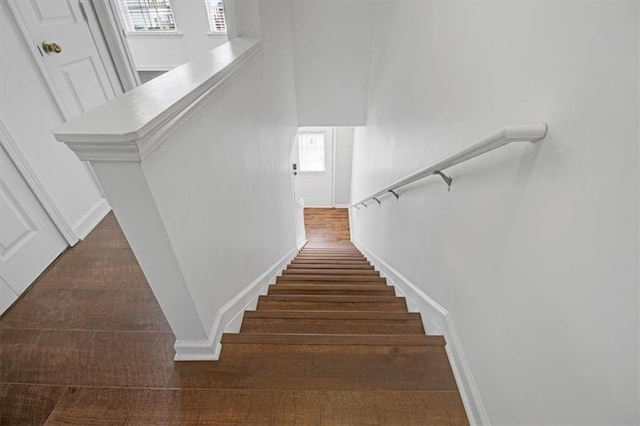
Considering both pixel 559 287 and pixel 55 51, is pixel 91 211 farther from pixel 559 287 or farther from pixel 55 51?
pixel 559 287

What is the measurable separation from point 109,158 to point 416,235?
1530 mm

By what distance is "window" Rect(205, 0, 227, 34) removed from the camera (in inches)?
171

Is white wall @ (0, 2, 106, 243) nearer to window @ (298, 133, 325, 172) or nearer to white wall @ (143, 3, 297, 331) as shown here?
white wall @ (143, 3, 297, 331)

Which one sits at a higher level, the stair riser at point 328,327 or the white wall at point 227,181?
the white wall at point 227,181

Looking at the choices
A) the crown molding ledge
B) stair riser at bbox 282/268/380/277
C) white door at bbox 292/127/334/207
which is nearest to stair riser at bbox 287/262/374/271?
stair riser at bbox 282/268/380/277

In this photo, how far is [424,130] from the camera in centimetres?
160

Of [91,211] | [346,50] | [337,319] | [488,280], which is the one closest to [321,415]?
[337,319]

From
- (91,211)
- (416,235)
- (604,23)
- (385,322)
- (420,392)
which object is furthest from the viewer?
(91,211)

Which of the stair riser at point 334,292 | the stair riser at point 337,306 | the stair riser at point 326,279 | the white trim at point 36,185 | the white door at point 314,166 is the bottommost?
the white door at point 314,166

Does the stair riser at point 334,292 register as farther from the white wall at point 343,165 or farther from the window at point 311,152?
the window at point 311,152

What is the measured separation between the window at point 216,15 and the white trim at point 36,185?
Result: 3.84m

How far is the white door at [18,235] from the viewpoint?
1487mm

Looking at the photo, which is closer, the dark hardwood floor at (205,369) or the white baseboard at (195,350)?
the dark hardwood floor at (205,369)

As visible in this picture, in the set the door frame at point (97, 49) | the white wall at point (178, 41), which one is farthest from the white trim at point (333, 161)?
the door frame at point (97, 49)
